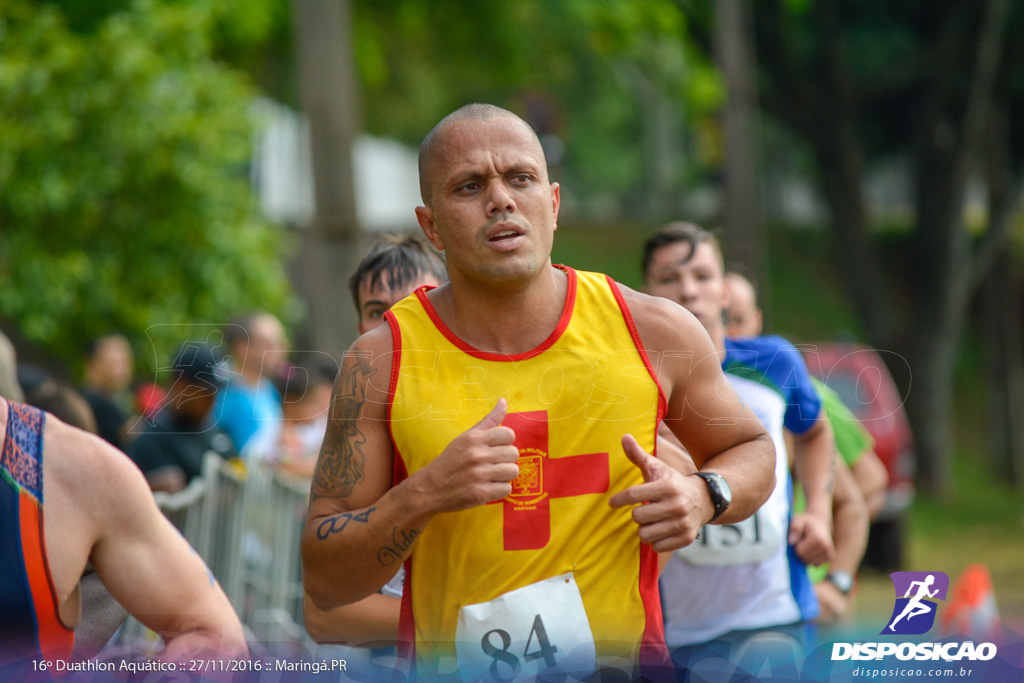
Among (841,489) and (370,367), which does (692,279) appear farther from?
(370,367)

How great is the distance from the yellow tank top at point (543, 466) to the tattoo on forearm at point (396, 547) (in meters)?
0.13

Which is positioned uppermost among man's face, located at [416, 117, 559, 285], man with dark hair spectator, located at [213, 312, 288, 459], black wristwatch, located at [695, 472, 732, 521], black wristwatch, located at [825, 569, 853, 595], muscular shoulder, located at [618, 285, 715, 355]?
man with dark hair spectator, located at [213, 312, 288, 459]

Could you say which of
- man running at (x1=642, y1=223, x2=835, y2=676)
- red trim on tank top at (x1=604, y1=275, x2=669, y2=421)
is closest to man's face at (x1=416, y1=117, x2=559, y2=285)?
red trim on tank top at (x1=604, y1=275, x2=669, y2=421)

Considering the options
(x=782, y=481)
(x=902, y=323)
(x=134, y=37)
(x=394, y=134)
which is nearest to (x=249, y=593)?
(x=782, y=481)

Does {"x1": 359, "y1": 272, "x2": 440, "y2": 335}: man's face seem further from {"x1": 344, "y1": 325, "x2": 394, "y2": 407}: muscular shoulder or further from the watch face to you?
the watch face

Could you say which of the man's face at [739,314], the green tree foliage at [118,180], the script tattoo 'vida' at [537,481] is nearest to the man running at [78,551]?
the script tattoo 'vida' at [537,481]

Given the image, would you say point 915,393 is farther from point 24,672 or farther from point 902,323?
point 24,672

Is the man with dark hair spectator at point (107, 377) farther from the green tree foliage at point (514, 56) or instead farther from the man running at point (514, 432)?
the green tree foliage at point (514, 56)

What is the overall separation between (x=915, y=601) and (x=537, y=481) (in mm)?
816

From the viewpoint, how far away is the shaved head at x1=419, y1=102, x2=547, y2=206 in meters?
2.54

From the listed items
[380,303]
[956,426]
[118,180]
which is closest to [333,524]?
[380,303]

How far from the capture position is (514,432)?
236 cm

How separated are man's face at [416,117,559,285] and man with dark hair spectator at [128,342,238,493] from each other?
3.13 m

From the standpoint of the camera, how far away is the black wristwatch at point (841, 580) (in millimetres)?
4473
